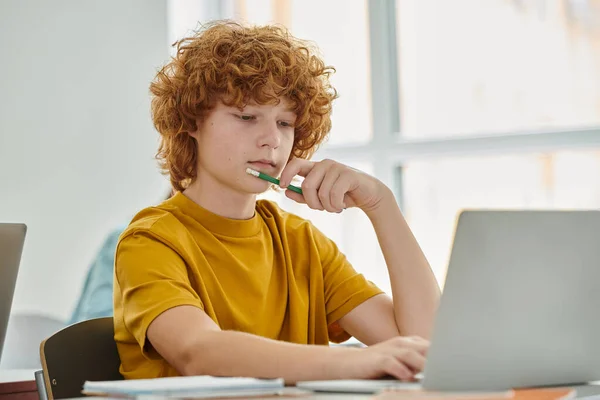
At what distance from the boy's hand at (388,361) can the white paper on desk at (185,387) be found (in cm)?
9

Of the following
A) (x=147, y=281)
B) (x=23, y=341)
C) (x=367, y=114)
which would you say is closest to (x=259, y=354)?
(x=147, y=281)

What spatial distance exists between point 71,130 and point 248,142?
6.23 ft

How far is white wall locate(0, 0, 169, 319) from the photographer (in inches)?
116

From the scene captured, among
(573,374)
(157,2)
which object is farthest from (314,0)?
(573,374)

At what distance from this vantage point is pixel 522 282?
88cm

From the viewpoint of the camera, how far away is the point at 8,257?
1.41m

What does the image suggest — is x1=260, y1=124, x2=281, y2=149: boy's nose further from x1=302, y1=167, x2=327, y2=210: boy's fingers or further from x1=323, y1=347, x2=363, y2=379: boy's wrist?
x1=323, y1=347, x2=363, y2=379: boy's wrist

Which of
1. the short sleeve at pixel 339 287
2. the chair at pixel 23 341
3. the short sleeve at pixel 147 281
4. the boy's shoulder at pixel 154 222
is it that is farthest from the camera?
the chair at pixel 23 341

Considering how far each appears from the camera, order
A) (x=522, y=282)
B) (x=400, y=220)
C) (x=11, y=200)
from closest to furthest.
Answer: (x=522, y=282) < (x=400, y=220) < (x=11, y=200)

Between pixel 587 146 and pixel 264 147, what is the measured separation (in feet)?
6.07

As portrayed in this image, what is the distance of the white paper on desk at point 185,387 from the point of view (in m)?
0.84

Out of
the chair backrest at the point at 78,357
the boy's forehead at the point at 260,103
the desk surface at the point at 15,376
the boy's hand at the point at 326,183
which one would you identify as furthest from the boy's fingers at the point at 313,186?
the desk surface at the point at 15,376

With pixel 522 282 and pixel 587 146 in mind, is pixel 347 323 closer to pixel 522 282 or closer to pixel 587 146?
pixel 522 282

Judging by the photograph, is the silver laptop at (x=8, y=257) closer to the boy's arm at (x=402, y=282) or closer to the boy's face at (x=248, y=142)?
the boy's face at (x=248, y=142)
